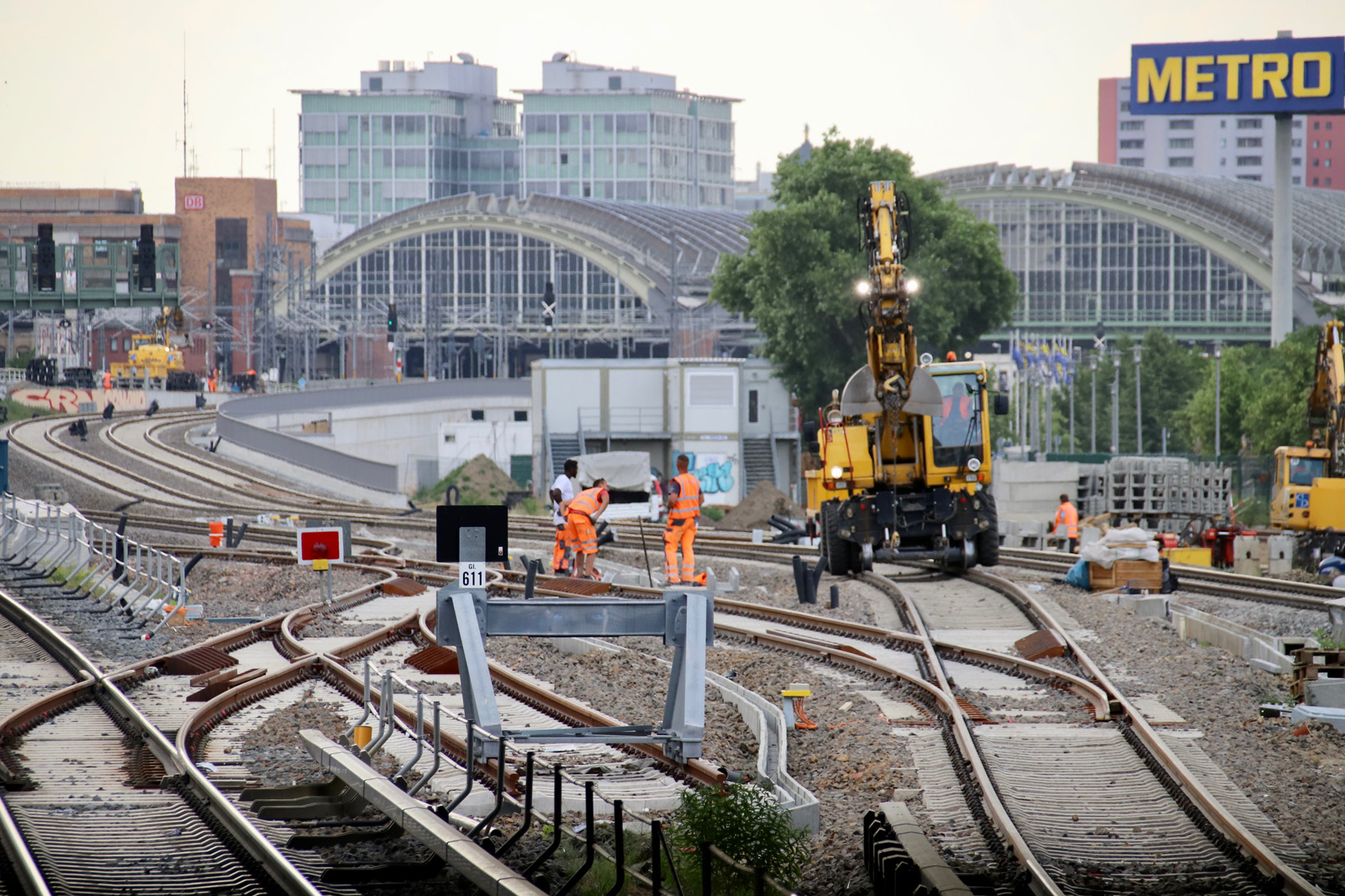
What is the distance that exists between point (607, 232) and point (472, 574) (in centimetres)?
8684

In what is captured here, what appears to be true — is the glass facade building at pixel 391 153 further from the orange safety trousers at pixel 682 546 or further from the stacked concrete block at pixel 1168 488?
the orange safety trousers at pixel 682 546

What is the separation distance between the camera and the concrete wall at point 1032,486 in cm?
4012

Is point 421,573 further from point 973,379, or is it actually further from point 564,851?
point 564,851

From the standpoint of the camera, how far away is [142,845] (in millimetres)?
9359

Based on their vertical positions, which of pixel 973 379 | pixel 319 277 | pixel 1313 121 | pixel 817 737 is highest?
pixel 1313 121

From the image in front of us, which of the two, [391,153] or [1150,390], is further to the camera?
[391,153]

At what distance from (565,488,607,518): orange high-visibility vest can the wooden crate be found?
22.8ft

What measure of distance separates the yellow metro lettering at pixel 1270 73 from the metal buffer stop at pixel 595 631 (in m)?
58.7

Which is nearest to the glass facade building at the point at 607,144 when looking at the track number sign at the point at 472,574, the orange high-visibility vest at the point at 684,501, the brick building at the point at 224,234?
the brick building at the point at 224,234

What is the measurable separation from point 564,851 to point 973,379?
15.0 m

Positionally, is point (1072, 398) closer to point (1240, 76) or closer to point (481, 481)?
point (1240, 76)

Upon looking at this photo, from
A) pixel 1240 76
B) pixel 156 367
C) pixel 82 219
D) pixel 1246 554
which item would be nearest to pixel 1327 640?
pixel 1246 554

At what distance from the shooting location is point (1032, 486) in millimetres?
40281

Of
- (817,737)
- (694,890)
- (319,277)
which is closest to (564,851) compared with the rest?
(694,890)
